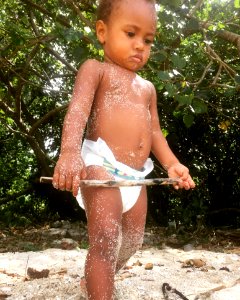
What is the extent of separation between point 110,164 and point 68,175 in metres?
0.36

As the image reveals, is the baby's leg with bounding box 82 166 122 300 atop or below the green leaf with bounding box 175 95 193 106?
below

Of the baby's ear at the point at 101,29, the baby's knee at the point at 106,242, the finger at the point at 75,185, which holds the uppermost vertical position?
the baby's ear at the point at 101,29

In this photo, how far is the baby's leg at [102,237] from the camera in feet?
5.48

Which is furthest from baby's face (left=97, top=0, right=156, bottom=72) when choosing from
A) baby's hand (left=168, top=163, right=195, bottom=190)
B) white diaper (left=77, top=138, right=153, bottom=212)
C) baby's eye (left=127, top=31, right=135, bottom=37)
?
baby's hand (left=168, top=163, right=195, bottom=190)

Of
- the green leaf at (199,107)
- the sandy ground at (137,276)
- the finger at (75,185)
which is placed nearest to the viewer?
the finger at (75,185)

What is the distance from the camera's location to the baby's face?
1952 mm

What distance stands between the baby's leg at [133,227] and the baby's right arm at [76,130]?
440 mm

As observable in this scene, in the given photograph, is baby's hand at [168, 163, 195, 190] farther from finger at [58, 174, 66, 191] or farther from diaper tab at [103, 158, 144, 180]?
finger at [58, 174, 66, 191]

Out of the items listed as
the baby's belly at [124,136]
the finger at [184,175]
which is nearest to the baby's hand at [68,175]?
the baby's belly at [124,136]

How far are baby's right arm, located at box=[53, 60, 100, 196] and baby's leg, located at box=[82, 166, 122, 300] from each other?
15 cm

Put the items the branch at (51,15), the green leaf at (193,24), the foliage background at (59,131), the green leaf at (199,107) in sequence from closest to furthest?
the green leaf at (193,24) → the green leaf at (199,107) → the branch at (51,15) → the foliage background at (59,131)

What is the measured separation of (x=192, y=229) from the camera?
5672 mm

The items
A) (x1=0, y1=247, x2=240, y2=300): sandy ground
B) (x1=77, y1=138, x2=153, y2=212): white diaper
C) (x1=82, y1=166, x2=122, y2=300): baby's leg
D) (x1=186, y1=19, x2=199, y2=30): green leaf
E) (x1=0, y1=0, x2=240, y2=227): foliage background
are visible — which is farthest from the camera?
(x1=0, y1=0, x2=240, y2=227): foliage background

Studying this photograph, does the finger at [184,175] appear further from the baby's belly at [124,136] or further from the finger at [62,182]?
the finger at [62,182]
